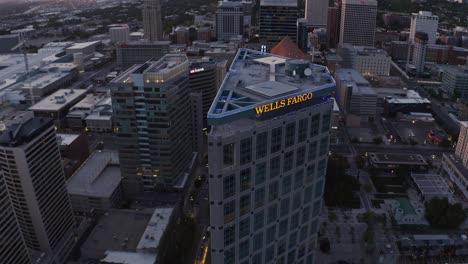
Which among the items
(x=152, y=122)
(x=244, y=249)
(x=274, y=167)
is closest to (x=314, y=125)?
(x=274, y=167)

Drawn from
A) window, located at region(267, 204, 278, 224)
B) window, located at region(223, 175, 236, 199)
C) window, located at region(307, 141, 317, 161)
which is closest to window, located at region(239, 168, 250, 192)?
window, located at region(223, 175, 236, 199)

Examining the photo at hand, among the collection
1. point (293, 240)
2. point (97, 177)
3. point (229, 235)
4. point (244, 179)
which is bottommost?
point (97, 177)

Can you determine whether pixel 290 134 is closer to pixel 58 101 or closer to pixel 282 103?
pixel 282 103

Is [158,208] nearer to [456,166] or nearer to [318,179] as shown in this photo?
[318,179]

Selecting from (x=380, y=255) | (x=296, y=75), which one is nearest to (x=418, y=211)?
(x=380, y=255)

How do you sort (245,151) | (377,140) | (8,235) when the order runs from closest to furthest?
1. (245,151)
2. (8,235)
3. (377,140)

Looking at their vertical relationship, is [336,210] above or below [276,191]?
below

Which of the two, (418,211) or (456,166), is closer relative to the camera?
(418,211)

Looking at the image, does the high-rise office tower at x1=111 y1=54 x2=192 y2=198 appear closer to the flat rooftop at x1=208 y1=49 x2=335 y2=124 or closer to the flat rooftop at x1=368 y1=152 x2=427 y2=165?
the flat rooftop at x1=208 y1=49 x2=335 y2=124
